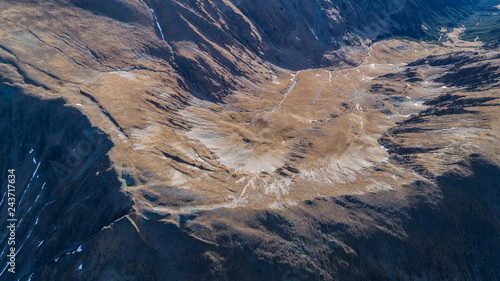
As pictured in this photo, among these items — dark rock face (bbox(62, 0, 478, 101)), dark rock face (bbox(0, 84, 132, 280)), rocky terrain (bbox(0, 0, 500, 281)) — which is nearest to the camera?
rocky terrain (bbox(0, 0, 500, 281))

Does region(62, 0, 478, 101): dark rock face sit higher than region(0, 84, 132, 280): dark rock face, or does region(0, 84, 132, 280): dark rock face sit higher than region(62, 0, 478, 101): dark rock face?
region(62, 0, 478, 101): dark rock face

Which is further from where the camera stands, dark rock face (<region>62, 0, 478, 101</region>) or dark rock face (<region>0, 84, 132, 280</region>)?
dark rock face (<region>62, 0, 478, 101</region>)

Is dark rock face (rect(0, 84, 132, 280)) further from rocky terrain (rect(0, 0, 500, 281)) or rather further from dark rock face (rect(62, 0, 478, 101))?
dark rock face (rect(62, 0, 478, 101))

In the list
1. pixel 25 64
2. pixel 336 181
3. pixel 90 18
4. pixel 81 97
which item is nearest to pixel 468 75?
pixel 336 181

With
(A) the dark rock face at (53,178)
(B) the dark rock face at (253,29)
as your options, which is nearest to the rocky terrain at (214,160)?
(A) the dark rock face at (53,178)

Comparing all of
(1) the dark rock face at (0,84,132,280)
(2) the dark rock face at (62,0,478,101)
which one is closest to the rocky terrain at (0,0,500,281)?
(1) the dark rock face at (0,84,132,280)

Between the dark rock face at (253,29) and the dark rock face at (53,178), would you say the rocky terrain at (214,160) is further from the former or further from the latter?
the dark rock face at (253,29)
